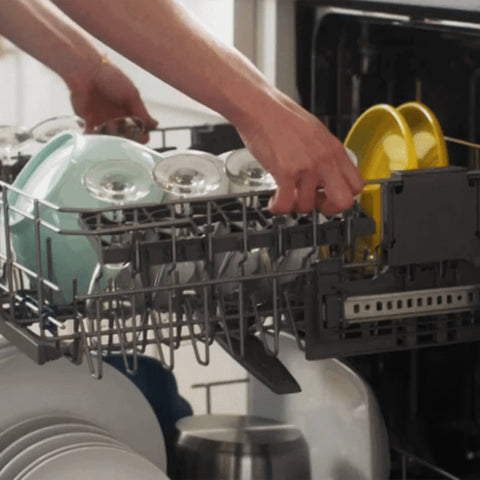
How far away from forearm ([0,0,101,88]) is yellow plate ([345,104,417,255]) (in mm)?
298

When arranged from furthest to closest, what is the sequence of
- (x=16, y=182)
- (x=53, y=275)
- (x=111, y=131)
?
(x=111, y=131), (x=16, y=182), (x=53, y=275)

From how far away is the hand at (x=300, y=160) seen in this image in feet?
2.56

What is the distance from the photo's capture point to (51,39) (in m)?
1.16

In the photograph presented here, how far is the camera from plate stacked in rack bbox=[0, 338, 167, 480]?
0.93 m

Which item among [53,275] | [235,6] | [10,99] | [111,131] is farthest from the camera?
[10,99]

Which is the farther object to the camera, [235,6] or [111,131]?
[235,6]

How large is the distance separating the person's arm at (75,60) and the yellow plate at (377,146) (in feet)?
0.81

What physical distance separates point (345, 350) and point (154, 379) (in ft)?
1.52

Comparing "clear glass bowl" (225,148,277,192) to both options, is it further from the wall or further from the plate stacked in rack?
the wall

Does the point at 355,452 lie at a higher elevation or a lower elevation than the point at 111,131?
lower

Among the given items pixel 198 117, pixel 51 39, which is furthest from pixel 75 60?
pixel 198 117

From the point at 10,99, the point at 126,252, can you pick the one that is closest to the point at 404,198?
the point at 126,252

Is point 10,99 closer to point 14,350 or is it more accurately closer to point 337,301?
point 14,350

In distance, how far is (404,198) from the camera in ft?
2.60
